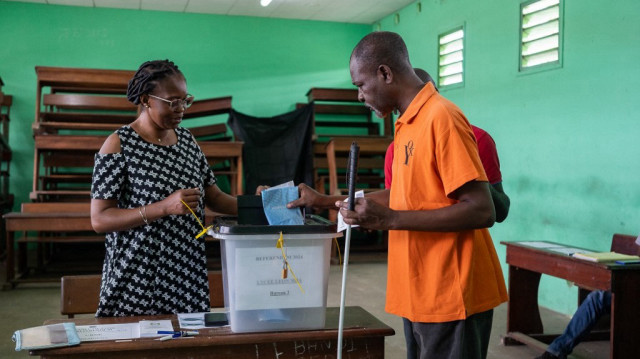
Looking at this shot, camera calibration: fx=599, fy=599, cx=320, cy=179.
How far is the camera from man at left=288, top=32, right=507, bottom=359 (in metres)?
1.45

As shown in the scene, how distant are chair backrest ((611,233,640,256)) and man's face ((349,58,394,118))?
2.94 meters

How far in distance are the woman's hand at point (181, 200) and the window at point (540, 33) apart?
4100mm

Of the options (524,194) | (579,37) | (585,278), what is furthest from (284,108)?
(585,278)

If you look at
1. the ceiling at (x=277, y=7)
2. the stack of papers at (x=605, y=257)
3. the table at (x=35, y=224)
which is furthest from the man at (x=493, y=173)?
the ceiling at (x=277, y=7)

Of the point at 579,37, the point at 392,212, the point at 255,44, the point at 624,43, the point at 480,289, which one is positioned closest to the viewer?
the point at 392,212

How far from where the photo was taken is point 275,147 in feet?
25.2

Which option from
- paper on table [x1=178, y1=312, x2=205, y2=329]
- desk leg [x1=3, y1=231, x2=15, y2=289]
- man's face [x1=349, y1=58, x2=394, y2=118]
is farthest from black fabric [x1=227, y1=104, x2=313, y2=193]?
man's face [x1=349, y1=58, x2=394, y2=118]

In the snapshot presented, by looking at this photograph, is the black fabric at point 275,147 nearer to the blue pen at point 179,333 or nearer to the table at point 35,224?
the table at point 35,224

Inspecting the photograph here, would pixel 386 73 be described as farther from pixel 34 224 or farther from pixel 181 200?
pixel 34 224

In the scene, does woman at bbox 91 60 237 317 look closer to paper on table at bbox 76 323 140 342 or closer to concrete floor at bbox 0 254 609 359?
paper on table at bbox 76 323 140 342

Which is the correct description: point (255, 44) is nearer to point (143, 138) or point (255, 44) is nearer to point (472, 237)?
point (143, 138)

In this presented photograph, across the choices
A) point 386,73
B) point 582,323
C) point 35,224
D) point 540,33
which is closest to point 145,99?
point 386,73

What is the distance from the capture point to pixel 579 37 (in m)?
4.74

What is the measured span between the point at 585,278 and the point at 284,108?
591 centimetres
